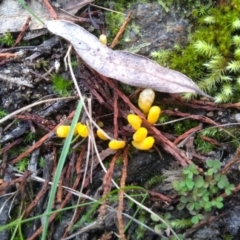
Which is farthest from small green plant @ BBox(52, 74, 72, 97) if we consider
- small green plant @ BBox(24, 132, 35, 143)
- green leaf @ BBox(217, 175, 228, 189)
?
green leaf @ BBox(217, 175, 228, 189)

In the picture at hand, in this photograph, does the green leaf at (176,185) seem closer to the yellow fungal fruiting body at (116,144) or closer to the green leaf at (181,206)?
the green leaf at (181,206)

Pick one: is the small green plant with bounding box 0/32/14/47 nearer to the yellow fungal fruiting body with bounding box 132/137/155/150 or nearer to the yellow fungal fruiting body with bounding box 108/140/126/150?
the yellow fungal fruiting body with bounding box 108/140/126/150

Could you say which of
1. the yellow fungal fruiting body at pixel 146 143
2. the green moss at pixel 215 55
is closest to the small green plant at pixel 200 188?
the yellow fungal fruiting body at pixel 146 143

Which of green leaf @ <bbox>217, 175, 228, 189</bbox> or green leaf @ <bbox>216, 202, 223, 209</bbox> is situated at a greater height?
green leaf @ <bbox>217, 175, 228, 189</bbox>

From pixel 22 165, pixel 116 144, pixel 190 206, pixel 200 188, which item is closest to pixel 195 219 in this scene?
pixel 190 206

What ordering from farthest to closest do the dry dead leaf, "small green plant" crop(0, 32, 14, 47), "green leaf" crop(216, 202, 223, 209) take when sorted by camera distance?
"small green plant" crop(0, 32, 14, 47) → the dry dead leaf → "green leaf" crop(216, 202, 223, 209)

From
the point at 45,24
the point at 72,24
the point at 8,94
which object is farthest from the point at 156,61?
the point at 8,94
